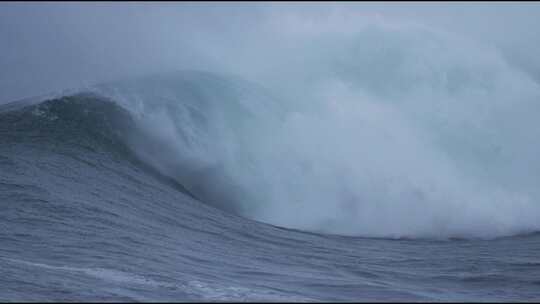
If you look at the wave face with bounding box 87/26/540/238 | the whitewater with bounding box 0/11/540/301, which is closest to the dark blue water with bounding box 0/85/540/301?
the whitewater with bounding box 0/11/540/301

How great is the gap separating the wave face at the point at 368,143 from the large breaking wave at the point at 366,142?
4cm

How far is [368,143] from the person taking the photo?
Answer: 18844 mm

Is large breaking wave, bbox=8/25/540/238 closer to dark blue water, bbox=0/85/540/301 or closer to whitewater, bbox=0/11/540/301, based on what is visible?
whitewater, bbox=0/11/540/301

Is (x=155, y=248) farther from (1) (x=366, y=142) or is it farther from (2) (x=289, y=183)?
(1) (x=366, y=142)

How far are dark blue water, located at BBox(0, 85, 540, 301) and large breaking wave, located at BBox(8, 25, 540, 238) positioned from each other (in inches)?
42.4

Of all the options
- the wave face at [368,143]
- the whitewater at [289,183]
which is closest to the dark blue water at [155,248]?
the whitewater at [289,183]

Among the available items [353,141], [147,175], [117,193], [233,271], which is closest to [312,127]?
[353,141]

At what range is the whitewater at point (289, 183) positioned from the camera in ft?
28.9

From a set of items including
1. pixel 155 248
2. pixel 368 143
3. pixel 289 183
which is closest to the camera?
pixel 155 248

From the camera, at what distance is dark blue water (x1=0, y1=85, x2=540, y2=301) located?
26.1ft

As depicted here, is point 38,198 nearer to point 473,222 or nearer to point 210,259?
point 210,259

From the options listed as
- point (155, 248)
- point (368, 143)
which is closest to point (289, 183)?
point (368, 143)

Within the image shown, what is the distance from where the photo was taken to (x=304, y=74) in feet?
89.2

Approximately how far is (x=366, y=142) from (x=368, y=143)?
0.08 meters
